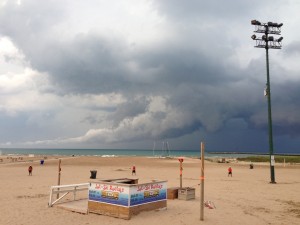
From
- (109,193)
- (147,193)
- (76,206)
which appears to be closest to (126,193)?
(109,193)

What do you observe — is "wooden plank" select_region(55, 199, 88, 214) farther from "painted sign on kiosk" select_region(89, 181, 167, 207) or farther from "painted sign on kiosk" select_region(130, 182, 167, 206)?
"painted sign on kiosk" select_region(130, 182, 167, 206)

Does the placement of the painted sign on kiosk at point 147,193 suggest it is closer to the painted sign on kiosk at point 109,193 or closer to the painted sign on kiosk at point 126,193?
the painted sign on kiosk at point 126,193

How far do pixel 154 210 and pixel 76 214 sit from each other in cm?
361

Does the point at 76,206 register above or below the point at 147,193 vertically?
below

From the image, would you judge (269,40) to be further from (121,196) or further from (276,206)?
(121,196)

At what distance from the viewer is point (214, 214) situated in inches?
576

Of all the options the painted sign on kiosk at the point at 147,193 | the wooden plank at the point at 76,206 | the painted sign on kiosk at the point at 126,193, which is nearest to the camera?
the painted sign on kiosk at the point at 126,193

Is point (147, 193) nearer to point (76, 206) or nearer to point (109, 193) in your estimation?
point (109, 193)

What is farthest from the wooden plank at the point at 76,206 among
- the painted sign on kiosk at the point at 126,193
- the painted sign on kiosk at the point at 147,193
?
the painted sign on kiosk at the point at 147,193

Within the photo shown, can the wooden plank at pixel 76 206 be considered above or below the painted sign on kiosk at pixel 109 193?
below

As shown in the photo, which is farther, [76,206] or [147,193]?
[76,206]

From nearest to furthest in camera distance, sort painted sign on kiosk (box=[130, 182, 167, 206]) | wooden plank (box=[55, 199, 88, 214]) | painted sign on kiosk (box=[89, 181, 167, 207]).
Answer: painted sign on kiosk (box=[89, 181, 167, 207]), painted sign on kiosk (box=[130, 182, 167, 206]), wooden plank (box=[55, 199, 88, 214])

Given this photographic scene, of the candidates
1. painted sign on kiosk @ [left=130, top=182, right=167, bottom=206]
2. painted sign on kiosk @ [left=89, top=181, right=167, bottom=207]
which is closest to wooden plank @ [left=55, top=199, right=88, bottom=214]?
painted sign on kiosk @ [left=89, top=181, right=167, bottom=207]

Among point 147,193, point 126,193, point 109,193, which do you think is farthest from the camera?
point 147,193
